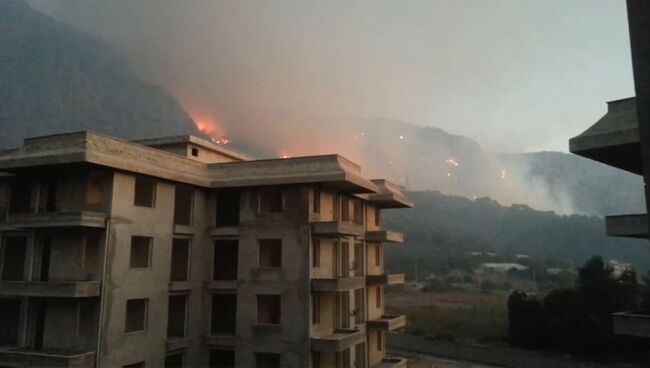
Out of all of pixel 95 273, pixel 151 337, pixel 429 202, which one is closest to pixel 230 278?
pixel 151 337

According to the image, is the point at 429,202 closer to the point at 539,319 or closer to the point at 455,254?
the point at 455,254

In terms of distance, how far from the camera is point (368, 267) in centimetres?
3152

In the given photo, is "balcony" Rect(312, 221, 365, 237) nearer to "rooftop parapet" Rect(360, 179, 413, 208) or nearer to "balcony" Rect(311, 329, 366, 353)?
"balcony" Rect(311, 329, 366, 353)

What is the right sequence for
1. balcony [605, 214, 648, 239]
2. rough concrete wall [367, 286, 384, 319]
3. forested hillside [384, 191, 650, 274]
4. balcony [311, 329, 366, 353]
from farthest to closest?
1. forested hillside [384, 191, 650, 274]
2. rough concrete wall [367, 286, 384, 319]
3. balcony [311, 329, 366, 353]
4. balcony [605, 214, 648, 239]

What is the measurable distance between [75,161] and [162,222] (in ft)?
16.3

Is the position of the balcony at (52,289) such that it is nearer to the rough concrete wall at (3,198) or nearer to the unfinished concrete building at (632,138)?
the rough concrete wall at (3,198)

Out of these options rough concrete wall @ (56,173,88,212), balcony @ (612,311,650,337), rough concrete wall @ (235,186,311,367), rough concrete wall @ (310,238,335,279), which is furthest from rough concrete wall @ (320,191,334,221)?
balcony @ (612,311,650,337)

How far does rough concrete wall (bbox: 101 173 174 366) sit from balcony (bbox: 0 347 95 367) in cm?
80

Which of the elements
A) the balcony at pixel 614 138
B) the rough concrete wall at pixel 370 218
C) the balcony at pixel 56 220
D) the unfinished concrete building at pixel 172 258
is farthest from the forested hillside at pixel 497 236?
the balcony at pixel 614 138

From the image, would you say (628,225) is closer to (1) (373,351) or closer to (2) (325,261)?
(2) (325,261)

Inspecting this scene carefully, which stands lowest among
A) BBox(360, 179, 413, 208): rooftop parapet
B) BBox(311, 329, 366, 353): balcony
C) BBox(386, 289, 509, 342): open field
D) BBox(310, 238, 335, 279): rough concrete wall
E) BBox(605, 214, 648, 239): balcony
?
BBox(386, 289, 509, 342): open field

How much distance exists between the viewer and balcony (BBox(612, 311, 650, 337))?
39.4 feet

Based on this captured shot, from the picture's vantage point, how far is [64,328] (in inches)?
A: 780

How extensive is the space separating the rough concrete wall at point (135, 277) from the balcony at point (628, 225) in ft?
58.3
